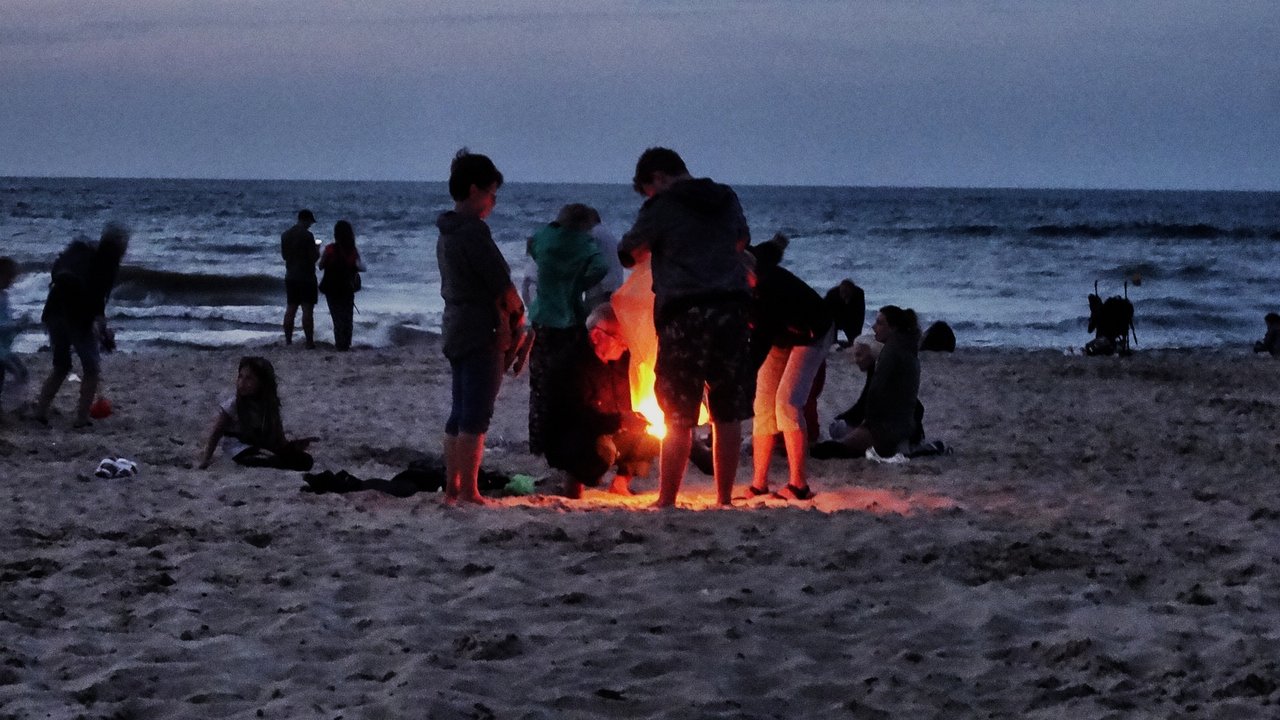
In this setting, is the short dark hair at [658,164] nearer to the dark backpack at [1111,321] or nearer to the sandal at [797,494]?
the sandal at [797,494]

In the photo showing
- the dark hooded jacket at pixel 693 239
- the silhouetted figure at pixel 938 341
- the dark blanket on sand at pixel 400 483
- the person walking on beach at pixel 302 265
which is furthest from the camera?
the silhouetted figure at pixel 938 341

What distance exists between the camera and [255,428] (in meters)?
8.48

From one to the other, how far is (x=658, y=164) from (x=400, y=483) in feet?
6.96

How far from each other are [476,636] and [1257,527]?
12.5 ft

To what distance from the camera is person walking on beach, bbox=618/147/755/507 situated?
632 centimetres

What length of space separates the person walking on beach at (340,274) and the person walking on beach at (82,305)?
19.4ft

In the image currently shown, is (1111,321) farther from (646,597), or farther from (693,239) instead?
(646,597)

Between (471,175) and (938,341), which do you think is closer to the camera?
(471,175)

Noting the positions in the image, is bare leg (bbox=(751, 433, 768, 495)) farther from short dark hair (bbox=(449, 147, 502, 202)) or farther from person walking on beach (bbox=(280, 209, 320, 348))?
person walking on beach (bbox=(280, 209, 320, 348))

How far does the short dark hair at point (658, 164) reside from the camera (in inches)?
256

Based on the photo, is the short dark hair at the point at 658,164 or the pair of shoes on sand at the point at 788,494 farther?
the pair of shoes on sand at the point at 788,494

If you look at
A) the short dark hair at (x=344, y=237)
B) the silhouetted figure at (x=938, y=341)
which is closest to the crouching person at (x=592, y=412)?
the short dark hair at (x=344, y=237)

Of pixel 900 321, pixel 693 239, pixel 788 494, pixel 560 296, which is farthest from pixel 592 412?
pixel 900 321

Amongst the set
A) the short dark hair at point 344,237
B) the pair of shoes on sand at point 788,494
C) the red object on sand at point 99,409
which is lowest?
the red object on sand at point 99,409
